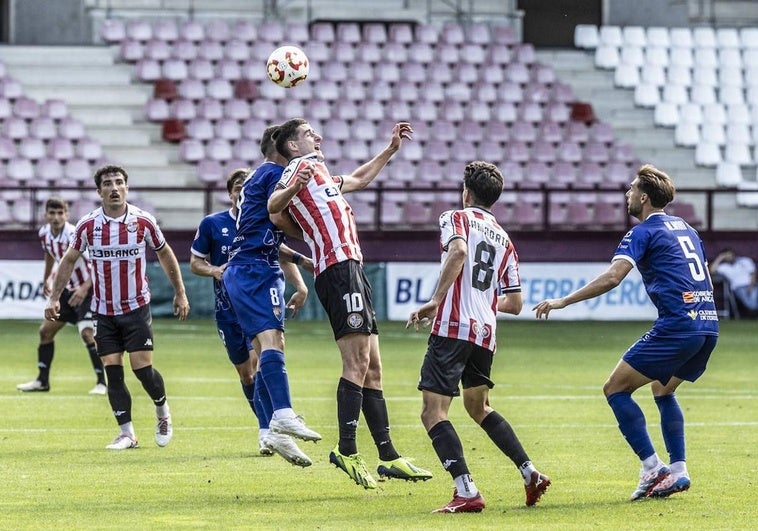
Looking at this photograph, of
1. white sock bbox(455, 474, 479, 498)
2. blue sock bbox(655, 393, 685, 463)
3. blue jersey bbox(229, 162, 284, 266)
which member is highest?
blue jersey bbox(229, 162, 284, 266)

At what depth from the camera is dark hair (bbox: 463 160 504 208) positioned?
26.3 ft

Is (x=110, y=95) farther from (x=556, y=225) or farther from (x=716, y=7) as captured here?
(x=716, y=7)

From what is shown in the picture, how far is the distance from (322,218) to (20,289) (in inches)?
655

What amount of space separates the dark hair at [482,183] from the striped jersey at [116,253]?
11.2 feet

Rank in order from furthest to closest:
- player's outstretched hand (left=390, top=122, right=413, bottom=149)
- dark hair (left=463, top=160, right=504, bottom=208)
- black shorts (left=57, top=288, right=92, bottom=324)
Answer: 1. black shorts (left=57, top=288, right=92, bottom=324)
2. player's outstretched hand (left=390, top=122, right=413, bottom=149)
3. dark hair (left=463, top=160, right=504, bottom=208)

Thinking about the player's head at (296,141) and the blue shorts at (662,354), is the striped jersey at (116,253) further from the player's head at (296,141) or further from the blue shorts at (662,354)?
the blue shorts at (662,354)

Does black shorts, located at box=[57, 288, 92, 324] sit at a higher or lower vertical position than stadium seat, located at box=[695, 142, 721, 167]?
lower

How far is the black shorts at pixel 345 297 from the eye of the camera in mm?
8359

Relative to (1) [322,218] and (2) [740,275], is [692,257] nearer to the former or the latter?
(1) [322,218]

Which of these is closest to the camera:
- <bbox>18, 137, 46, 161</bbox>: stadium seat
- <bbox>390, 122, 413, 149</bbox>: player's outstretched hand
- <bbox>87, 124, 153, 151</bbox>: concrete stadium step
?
<bbox>390, 122, 413, 149</bbox>: player's outstretched hand

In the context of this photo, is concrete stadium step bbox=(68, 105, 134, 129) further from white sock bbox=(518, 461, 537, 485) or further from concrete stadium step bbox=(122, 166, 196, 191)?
white sock bbox=(518, 461, 537, 485)

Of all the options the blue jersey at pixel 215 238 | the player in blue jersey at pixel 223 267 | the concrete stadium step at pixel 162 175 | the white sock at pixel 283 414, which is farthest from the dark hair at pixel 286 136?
the concrete stadium step at pixel 162 175

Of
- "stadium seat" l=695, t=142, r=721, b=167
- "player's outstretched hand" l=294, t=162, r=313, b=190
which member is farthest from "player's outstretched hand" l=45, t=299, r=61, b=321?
"stadium seat" l=695, t=142, r=721, b=167

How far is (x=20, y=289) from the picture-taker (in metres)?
24.2
